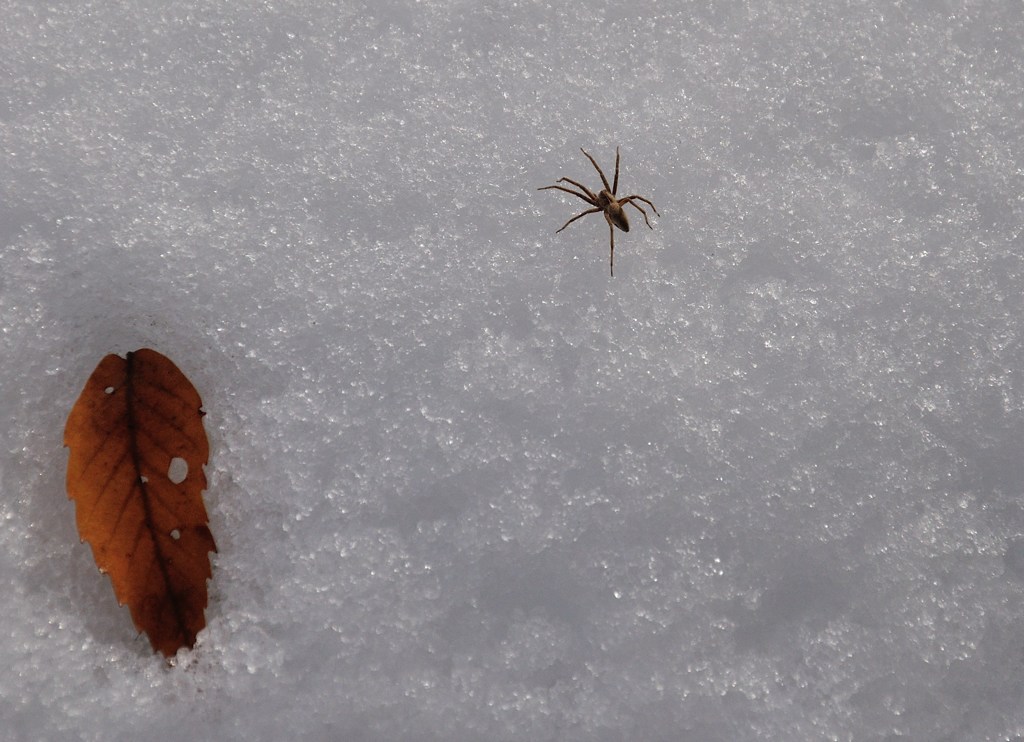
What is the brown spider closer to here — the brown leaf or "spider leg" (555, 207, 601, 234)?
"spider leg" (555, 207, 601, 234)

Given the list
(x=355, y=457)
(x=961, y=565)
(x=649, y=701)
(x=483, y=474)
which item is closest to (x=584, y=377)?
(x=483, y=474)

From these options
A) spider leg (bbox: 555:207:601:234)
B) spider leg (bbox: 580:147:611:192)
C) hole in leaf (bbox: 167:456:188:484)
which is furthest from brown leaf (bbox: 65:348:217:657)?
spider leg (bbox: 580:147:611:192)

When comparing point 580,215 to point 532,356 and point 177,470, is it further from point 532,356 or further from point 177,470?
point 177,470

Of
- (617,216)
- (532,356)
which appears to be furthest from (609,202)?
(532,356)

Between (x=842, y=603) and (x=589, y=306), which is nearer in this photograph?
(x=842, y=603)

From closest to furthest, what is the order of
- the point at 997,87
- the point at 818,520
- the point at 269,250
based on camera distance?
the point at 818,520, the point at 269,250, the point at 997,87

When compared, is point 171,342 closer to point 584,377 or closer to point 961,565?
point 584,377

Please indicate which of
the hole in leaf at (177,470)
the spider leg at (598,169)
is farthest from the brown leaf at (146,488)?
the spider leg at (598,169)
